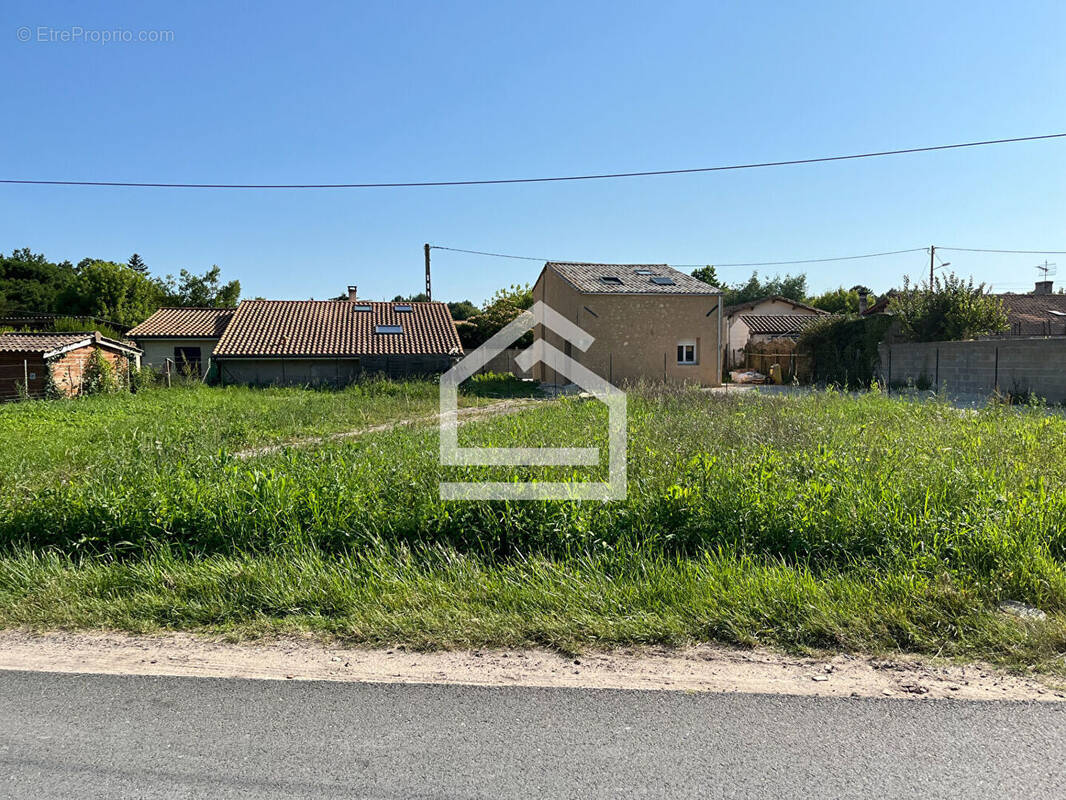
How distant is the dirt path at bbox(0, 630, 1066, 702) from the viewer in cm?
278

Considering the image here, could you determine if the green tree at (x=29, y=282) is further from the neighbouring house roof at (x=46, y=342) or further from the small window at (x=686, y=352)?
the small window at (x=686, y=352)

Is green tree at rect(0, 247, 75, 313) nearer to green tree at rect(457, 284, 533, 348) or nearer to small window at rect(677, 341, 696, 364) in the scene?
green tree at rect(457, 284, 533, 348)

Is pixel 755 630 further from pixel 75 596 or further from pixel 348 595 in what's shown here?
pixel 75 596

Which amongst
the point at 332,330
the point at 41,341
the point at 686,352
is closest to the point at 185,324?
the point at 332,330

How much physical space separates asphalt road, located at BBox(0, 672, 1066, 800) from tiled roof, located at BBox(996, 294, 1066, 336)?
31.9 m

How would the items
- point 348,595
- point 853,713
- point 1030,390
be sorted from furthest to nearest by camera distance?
point 1030,390, point 348,595, point 853,713

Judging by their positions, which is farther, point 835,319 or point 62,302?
point 62,302

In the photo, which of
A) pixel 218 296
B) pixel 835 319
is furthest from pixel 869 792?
pixel 218 296

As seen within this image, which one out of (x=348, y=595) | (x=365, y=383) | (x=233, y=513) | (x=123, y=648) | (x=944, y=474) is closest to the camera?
(x=123, y=648)

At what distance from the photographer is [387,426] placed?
12.1 meters

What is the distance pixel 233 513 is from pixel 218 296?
52633 mm

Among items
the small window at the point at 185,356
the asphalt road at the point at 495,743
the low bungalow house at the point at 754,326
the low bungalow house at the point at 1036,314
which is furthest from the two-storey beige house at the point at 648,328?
the asphalt road at the point at 495,743

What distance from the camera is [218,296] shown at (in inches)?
1973

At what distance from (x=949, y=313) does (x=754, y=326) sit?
15.9 meters
